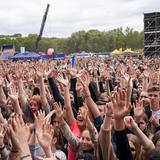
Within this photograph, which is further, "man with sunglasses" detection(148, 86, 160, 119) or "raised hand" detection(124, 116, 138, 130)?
"man with sunglasses" detection(148, 86, 160, 119)

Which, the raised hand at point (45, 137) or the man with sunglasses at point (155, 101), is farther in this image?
the man with sunglasses at point (155, 101)

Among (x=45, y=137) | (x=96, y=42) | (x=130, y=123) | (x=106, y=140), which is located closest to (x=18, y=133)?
(x=45, y=137)

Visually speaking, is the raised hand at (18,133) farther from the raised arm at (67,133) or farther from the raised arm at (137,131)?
the raised arm at (67,133)

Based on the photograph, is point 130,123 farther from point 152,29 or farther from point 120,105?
point 152,29

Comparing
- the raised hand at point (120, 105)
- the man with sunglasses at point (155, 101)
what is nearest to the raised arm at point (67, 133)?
the raised hand at point (120, 105)

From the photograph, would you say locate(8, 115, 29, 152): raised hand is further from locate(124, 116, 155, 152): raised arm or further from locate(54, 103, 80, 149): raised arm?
locate(54, 103, 80, 149): raised arm

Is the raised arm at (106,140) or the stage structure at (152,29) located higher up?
the stage structure at (152,29)

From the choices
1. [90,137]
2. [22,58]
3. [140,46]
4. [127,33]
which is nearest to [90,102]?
[90,137]

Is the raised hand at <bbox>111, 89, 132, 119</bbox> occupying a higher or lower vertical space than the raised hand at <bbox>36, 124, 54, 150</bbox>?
higher

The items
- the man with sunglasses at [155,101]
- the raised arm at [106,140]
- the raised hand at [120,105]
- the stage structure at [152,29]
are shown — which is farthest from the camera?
the stage structure at [152,29]

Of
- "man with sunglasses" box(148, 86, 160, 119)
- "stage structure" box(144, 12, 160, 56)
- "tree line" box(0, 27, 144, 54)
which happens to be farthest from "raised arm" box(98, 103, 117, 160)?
"tree line" box(0, 27, 144, 54)

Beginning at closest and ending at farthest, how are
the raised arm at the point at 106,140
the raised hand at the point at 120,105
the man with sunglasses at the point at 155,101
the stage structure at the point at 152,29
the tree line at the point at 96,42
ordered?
the raised hand at the point at 120,105
the raised arm at the point at 106,140
the man with sunglasses at the point at 155,101
the stage structure at the point at 152,29
the tree line at the point at 96,42

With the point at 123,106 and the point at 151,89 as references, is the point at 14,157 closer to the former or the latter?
the point at 123,106

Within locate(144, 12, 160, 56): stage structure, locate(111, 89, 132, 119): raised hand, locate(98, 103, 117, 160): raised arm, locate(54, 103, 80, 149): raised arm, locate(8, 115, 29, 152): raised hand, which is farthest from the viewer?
locate(144, 12, 160, 56): stage structure
